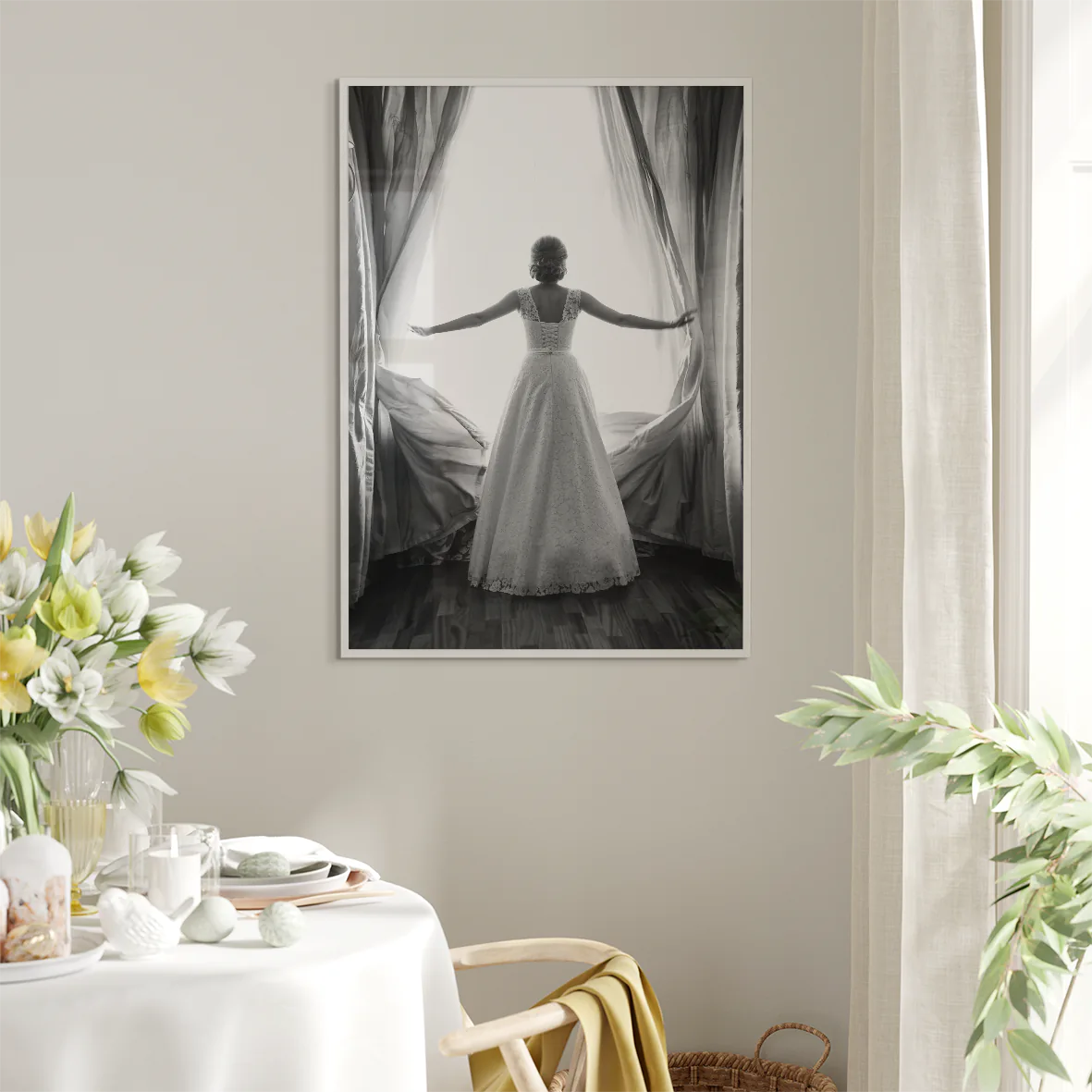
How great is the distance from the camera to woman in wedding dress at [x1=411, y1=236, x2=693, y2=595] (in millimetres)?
2342

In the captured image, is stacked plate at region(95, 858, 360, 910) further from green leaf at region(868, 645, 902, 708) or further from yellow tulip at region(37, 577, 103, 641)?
green leaf at region(868, 645, 902, 708)

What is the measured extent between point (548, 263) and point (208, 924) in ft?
5.15

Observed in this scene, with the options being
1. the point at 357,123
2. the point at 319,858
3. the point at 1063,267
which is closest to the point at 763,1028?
the point at 319,858

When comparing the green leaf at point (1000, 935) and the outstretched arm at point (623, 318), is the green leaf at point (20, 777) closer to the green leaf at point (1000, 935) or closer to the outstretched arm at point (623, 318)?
the green leaf at point (1000, 935)

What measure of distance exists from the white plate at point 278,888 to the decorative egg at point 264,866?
0.01 m

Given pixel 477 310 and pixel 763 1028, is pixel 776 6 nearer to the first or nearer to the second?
pixel 477 310

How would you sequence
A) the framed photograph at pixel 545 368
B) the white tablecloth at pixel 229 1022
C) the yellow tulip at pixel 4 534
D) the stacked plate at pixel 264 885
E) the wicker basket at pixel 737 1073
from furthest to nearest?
the framed photograph at pixel 545 368
the wicker basket at pixel 737 1073
the stacked plate at pixel 264 885
the yellow tulip at pixel 4 534
the white tablecloth at pixel 229 1022

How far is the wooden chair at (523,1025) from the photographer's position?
1434 mm

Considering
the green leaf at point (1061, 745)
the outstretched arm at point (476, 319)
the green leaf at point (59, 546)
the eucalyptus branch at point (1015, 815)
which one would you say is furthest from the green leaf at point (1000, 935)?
the outstretched arm at point (476, 319)

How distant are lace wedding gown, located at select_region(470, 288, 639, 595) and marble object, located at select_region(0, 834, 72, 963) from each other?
4.02 ft

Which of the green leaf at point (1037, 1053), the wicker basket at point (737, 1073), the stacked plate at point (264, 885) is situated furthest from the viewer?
the wicker basket at point (737, 1073)

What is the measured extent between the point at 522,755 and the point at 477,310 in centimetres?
101

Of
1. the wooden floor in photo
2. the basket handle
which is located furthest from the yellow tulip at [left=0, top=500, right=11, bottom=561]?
the basket handle

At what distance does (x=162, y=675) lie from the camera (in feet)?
4.50
